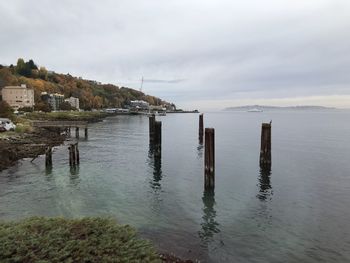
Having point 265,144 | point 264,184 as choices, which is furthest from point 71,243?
point 265,144

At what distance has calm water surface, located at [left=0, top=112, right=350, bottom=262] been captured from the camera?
48.8 feet

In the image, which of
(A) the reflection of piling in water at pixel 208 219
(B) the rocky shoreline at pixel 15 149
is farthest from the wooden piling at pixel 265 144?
(B) the rocky shoreline at pixel 15 149

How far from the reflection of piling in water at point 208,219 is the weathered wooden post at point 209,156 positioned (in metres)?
0.73

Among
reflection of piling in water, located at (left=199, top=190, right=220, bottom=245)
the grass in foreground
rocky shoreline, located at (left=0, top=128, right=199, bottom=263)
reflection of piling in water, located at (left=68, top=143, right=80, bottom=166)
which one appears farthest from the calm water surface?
the grass in foreground

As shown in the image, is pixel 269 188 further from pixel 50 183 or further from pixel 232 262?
pixel 50 183

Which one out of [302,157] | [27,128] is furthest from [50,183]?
[27,128]

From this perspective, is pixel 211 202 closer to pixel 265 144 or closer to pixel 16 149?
pixel 265 144

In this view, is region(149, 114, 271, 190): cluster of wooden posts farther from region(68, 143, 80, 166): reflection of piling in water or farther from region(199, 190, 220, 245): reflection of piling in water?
region(68, 143, 80, 166): reflection of piling in water

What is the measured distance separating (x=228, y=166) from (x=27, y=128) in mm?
41868

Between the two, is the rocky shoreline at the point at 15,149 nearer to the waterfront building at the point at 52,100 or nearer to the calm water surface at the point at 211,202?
the calm water surface at the point at 211,202

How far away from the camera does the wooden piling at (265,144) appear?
99.2 feet

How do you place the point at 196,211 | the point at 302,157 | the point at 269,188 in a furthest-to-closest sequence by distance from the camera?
the point at 302,157
the point at 269,188
the point at 196,211

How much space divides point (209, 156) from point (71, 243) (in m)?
14.6

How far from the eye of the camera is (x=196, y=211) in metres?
19.8
